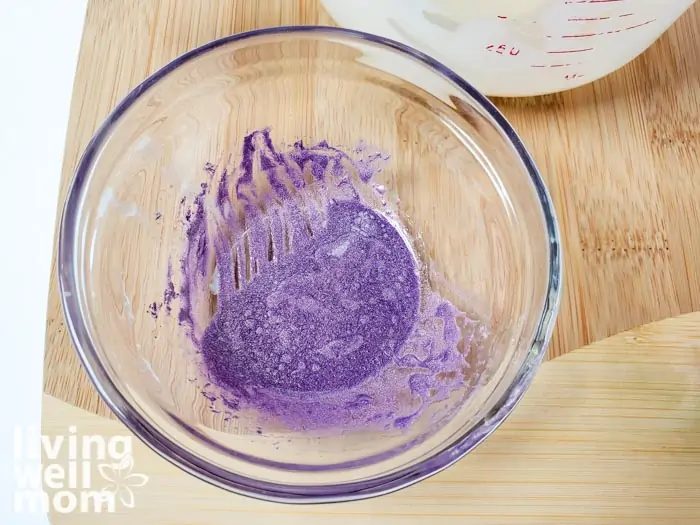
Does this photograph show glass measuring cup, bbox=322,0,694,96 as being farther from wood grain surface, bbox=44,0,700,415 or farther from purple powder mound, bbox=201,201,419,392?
purple powder mound, bbox=201,201,419,392

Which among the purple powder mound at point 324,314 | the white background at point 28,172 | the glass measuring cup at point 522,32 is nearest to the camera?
the glass measuring cup at point 522,32

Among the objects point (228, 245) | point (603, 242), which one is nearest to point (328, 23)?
point (228, 245)

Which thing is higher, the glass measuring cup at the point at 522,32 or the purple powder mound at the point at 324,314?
the glass measuring cup at the point at 522,32

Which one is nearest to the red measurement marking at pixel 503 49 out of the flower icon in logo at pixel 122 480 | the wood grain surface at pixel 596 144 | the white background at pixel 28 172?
the wood grain surface at pixel 596 144

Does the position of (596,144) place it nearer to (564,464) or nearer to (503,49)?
(503,49)

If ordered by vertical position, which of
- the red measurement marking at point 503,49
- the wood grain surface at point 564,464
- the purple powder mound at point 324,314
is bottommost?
the wood grain surface at point 564,464

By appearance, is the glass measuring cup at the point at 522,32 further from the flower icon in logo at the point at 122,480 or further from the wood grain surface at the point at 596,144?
the flower icon in logo at the point at 122,480

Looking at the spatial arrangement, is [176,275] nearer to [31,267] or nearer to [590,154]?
[31,267]

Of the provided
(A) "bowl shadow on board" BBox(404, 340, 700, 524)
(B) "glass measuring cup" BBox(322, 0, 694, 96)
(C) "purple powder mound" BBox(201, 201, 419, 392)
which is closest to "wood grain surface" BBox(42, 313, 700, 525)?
(A) "bowl shadow on board" BBox(404, 340, 700, 524)
